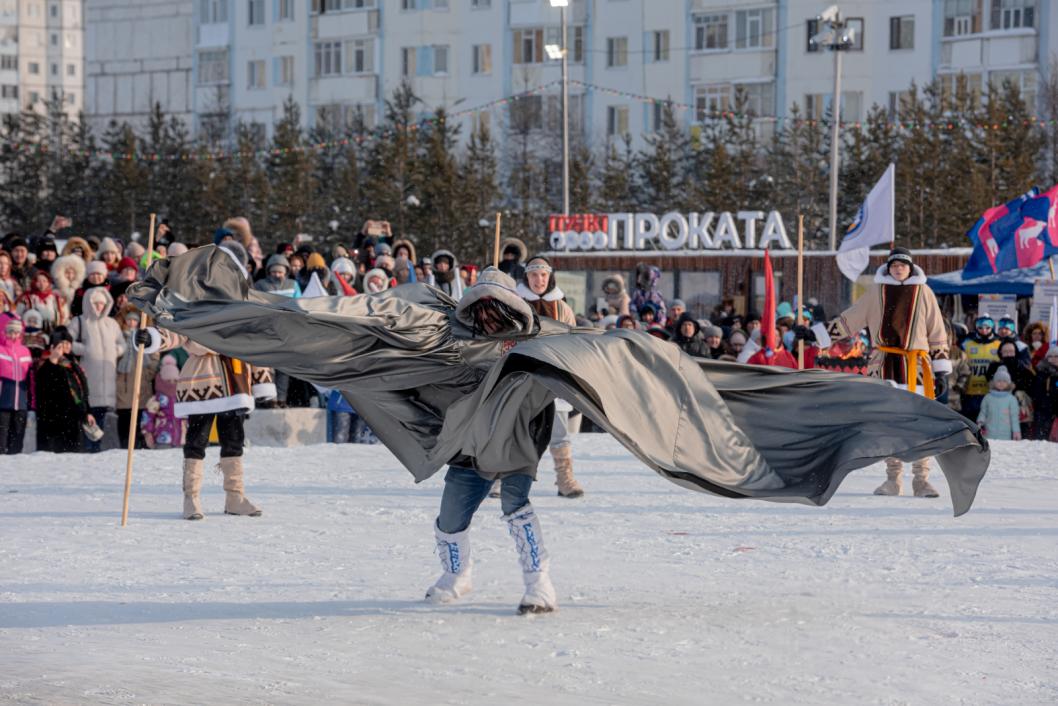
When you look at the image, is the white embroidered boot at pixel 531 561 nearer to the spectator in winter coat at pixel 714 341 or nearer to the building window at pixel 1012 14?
the spectator in winter coat at pixel 714 341

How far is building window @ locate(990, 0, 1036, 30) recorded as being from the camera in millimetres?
45031

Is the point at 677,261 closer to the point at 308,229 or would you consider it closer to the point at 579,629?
the point at 308,229

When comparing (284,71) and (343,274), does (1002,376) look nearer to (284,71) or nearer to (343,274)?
(343,274)

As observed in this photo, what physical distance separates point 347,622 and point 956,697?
2.58 metres

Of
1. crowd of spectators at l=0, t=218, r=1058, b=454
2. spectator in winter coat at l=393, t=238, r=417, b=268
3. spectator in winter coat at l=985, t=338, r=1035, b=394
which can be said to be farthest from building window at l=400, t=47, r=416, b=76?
spectator in winter coat at l=985, t=338, r=1035, b=394

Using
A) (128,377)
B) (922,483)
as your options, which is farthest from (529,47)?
(922,483)

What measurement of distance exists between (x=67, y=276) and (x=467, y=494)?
28.1 ft

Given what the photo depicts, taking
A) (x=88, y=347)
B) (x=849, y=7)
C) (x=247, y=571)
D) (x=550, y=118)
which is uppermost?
(x=849, y=7)

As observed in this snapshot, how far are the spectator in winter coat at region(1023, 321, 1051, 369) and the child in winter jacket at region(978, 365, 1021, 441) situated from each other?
1.12 meters

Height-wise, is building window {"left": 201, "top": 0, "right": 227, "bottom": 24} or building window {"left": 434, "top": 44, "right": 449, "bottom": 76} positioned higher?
building window {"left": 201, "top": 0, "right": 227, "bottom": 24}

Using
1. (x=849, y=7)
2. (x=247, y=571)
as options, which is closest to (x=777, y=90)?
(x=849, y=7)

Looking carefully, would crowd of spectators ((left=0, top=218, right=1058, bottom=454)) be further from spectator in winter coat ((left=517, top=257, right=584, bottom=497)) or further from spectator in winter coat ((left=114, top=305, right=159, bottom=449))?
spectator in winter coat ((left=517, top=257, right=584, bottom=497))

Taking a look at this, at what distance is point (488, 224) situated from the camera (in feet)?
120

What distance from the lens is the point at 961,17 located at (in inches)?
1793
